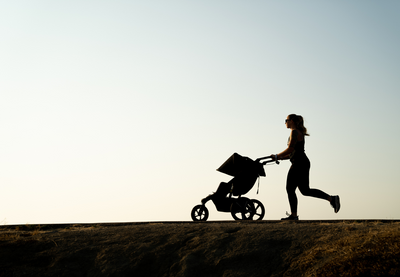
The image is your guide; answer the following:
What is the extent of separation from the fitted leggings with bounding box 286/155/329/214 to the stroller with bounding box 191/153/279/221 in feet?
1.97

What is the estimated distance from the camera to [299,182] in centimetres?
718

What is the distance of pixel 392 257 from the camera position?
4.18 metres

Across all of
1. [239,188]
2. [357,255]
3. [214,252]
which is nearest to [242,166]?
[239,188]

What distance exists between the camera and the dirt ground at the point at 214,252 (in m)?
4.38

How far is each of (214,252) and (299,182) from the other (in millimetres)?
2737

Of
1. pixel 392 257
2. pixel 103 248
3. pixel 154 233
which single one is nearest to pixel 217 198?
pixel 154 233

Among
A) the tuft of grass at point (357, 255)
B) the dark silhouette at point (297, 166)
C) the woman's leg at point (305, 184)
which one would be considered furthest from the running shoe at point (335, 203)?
the tuft of grass at point (357, 255)

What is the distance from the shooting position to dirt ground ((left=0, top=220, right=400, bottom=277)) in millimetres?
4375

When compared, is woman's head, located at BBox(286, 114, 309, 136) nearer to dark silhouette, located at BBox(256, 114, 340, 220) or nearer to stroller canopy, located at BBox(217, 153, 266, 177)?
dark silhouette, located at BBox(256, 114, 340, 220)

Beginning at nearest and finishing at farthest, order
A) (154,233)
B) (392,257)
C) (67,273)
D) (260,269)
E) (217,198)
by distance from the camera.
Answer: (392,257)
(260,269)
(67,273)
(154,233)
(217,198)

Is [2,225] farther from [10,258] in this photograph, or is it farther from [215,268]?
[215,268]

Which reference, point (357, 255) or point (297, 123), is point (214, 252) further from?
point (297, 123)

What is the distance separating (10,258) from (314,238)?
13.0ft

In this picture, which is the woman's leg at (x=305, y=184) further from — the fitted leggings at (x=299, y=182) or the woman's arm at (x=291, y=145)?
the woman's arm at (x=291, y=145)
